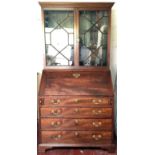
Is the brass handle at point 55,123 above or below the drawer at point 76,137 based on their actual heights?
above

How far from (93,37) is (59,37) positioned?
435 millimetres

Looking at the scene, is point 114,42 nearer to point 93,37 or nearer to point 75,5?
point 93,37

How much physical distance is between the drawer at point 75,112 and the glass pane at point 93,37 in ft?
1.96

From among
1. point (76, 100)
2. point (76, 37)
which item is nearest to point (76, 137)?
point (76, 100)

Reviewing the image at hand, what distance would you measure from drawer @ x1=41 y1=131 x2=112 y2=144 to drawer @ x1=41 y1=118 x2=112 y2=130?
6cm

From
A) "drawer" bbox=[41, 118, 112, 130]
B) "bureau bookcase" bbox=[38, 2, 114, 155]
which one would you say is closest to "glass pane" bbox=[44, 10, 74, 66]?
"bureau bookcase" bbox=[38, 2, 114, 155]

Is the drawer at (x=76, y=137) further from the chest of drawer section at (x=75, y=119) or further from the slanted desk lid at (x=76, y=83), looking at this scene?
the slanted desk lid at (x=76, y=83)

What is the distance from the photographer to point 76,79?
9.41 ft

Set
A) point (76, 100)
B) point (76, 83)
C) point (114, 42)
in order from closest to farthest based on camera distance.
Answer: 1. point (76, 100)
2. point (76, 83)
3. point (114, 42)

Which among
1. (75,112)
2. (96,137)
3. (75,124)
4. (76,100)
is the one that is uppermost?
(76,100)

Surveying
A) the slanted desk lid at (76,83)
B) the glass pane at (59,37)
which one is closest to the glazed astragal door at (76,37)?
the glass pane at (59,37)

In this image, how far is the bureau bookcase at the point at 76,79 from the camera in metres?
2.71
